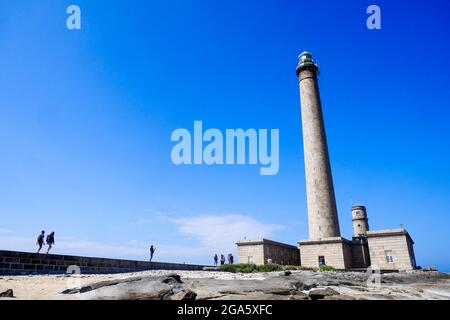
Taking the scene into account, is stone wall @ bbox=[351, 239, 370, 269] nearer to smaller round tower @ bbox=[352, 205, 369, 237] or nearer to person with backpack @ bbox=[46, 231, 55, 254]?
smaller round tower @ bbox=[352, 205, 369, 237]

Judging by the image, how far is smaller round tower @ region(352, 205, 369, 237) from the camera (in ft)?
154

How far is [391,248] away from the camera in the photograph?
94.7ft

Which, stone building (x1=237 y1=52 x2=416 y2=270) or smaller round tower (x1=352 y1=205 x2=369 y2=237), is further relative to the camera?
smaller round tower (x1=352 y1=205 x2=369 y2=237)

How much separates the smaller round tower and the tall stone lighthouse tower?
674 inches

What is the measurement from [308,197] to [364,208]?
1972cm

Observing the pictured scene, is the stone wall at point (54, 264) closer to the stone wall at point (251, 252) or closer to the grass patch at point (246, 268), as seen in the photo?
the grass patch at point (246, 268)

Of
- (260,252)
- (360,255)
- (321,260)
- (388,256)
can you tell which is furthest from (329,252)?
(260,252)

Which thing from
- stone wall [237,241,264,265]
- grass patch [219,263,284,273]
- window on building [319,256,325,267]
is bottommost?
grass patch [219,263,284,273]

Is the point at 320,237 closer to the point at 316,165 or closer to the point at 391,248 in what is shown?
the point at 391,248

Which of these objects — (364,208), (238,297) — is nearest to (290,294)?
(238,297)

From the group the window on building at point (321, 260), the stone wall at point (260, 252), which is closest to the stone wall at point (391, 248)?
the window on building at point (321, 260)

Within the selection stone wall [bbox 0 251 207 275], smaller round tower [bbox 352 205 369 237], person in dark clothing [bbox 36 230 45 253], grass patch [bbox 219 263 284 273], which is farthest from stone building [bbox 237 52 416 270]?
person in dark clothing [bbox 36 230 45 253]

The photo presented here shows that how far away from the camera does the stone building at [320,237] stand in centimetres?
2888
